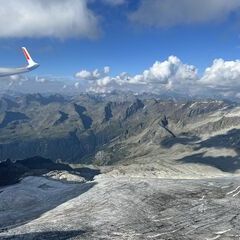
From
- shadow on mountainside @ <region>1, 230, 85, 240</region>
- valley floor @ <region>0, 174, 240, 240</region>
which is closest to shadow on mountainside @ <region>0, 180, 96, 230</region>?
valley floor @ <region>0, 174, 240, 240</region>

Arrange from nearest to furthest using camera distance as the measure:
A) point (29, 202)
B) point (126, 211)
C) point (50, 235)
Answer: point (50, 235) < point (126, 211) < point (29, 202)

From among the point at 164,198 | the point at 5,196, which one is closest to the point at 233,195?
the point at 164,198

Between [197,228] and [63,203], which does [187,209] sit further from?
[63,203]

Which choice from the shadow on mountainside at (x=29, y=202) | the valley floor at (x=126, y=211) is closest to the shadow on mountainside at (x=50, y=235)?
the valley floor at (x=126, y=211)

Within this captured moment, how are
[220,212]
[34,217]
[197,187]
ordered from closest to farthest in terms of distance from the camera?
[220,212]
[34,217]
[197,187]

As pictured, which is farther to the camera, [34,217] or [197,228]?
[34,217]

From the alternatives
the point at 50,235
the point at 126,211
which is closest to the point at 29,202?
the point at 126,211

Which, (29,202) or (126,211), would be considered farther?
(29,202)

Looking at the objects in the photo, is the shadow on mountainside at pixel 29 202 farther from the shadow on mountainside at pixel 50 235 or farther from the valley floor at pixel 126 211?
the shadow on mountainside at pixel 50 235

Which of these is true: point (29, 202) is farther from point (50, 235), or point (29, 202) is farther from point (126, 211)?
point (50, 235)

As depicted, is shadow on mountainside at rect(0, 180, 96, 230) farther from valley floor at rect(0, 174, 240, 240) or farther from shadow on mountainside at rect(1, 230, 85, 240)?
shadow on mountainside at rect(1, 230, 85, 240)
